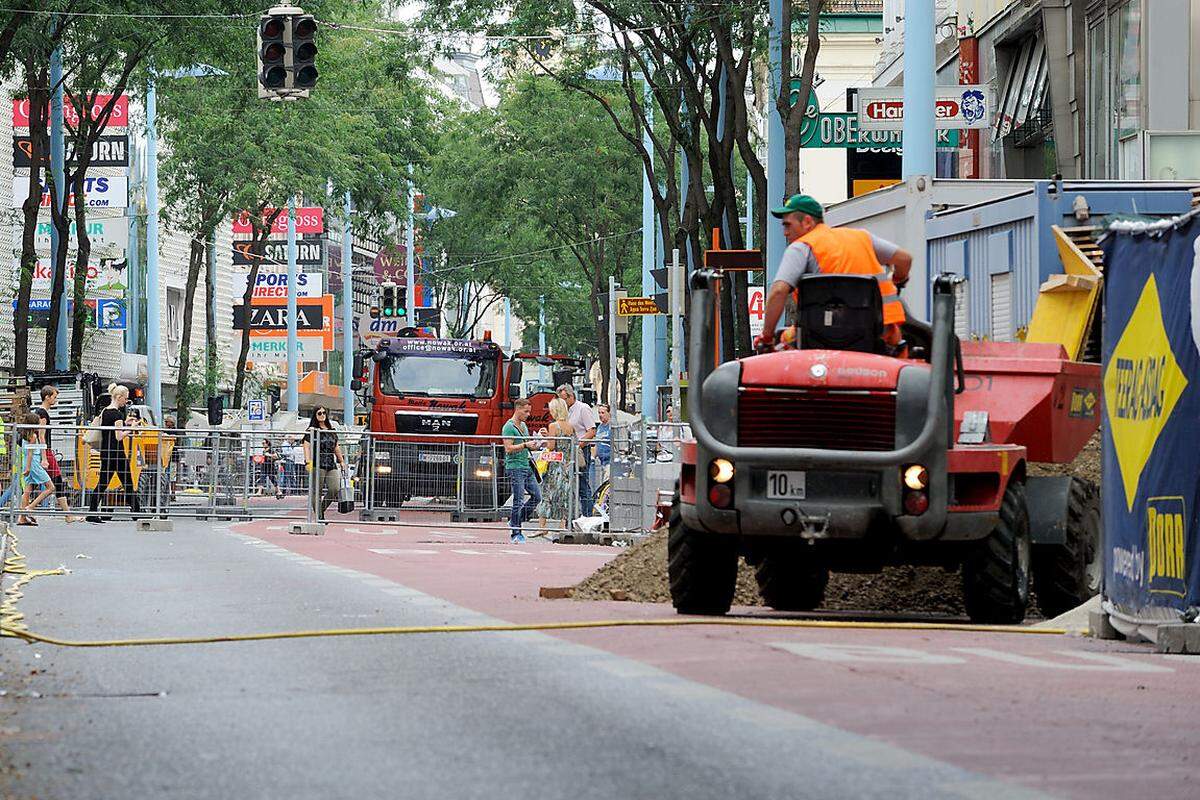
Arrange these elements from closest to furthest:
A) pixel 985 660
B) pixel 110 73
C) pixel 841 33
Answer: pixel 985 660 < pixel 110 73 < pixel 841 33

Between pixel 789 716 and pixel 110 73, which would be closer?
pixel 789 716

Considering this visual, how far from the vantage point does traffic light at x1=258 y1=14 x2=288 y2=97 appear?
83.4 feet

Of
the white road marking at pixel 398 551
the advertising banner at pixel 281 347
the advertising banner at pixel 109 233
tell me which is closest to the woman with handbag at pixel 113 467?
the white road marking at pixel 398 551

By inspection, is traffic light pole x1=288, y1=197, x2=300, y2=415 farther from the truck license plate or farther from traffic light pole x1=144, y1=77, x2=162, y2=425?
the truck license plate

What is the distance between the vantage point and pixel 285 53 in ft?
83.6

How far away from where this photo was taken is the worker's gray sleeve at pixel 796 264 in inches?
512

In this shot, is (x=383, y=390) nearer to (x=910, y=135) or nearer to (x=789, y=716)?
(x=910, y=135)

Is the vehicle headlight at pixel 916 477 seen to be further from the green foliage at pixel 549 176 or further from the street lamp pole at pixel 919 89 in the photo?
the green foliage at pixel 549 176

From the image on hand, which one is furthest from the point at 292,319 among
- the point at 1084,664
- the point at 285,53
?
the point at 1084,664

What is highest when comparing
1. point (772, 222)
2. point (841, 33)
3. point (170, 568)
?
point (841, 33)

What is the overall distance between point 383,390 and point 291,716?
117 ft

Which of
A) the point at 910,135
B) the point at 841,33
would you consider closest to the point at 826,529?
the point at 910,135

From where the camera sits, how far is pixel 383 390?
43.7 m

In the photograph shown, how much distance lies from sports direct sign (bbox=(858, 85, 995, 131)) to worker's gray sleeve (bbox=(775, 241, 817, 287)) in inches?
623
